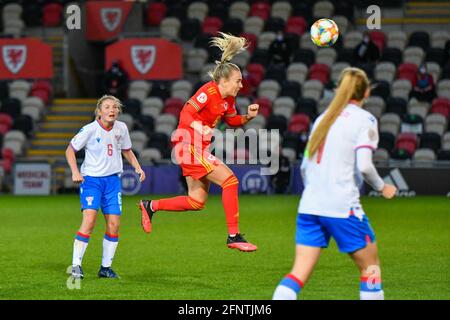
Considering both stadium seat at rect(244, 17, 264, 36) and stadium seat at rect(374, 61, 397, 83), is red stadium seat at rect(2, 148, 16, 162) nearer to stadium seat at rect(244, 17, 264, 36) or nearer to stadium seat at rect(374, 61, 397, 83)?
stadium seat at rect(244, 17, 264, 36)

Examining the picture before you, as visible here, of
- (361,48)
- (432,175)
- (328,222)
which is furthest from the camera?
(361,48)

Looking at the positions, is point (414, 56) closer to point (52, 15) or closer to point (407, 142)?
point (407, 142)

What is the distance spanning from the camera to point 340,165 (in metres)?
7.34

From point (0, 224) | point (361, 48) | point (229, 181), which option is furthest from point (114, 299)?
point (361, 48)

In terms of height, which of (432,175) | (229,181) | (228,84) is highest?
(228,84)

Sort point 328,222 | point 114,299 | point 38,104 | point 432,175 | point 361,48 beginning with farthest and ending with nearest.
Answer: point 38,104 < point 361,48 < point 432,175 < point 114,299 < point 328,222

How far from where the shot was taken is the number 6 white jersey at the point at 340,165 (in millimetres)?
7293

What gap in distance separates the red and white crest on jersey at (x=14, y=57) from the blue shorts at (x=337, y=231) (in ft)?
88.2

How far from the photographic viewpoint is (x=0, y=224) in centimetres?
1873

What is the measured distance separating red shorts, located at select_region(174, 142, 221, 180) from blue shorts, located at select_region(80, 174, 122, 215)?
30.9 inches

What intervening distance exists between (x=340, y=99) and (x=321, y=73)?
2364cm

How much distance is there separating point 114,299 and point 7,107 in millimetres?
22986

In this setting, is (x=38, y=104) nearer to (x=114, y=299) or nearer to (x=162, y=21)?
(x=162, y=21)

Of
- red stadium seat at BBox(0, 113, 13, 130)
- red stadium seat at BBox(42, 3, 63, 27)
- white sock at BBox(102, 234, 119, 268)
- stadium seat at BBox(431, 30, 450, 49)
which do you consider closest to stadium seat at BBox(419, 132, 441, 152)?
stadium seat at BBox(431, 30, 450, 49)
